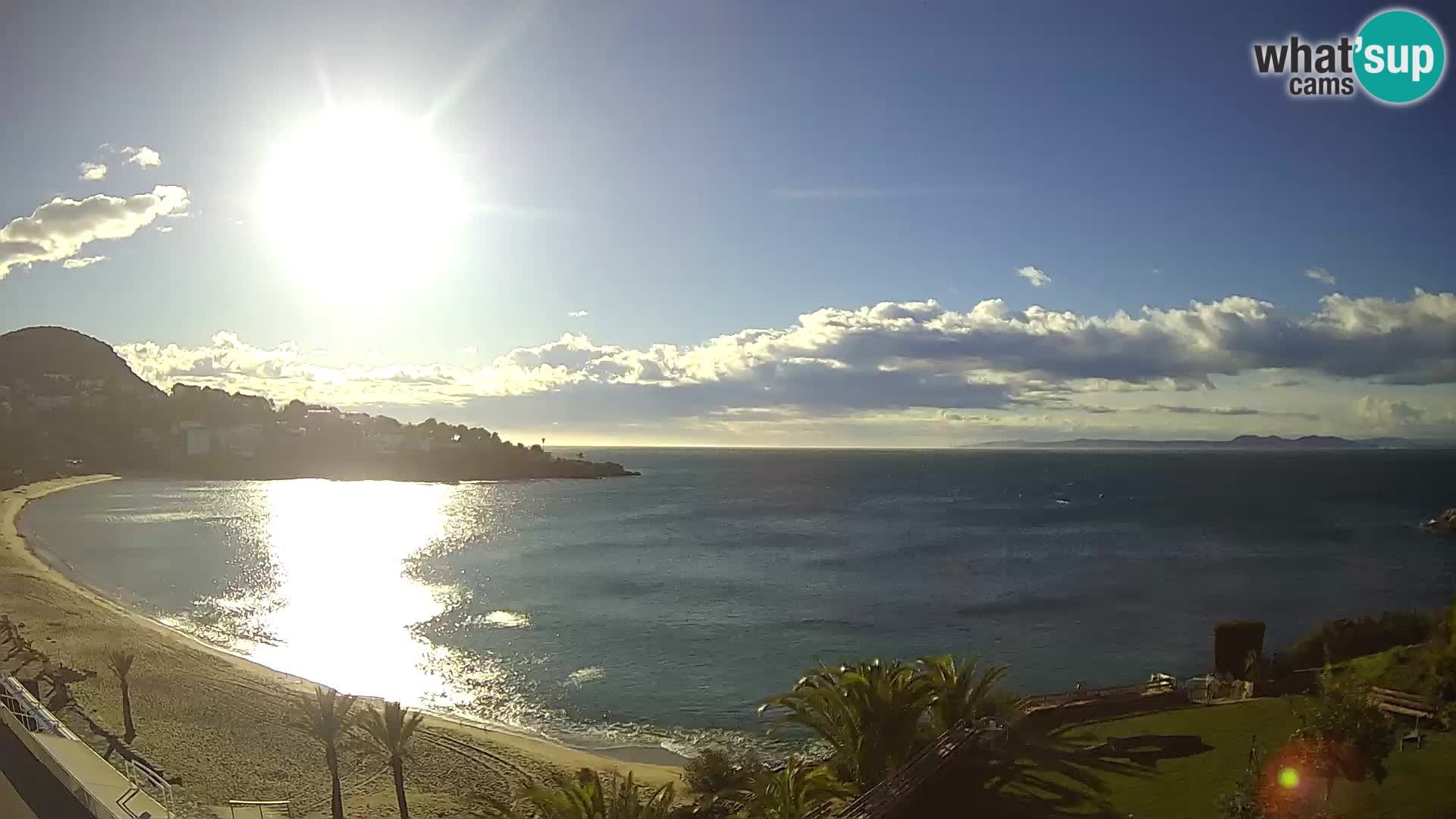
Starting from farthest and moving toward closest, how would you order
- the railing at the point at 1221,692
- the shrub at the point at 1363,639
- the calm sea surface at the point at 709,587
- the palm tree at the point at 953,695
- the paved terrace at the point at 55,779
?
the calm sea surface at the point at 709,587
the shrub at the point at 1363,639
the railing at the point at 1221,692
the palm tree at the point at 953,695
the paved terrace at the point at 55,779

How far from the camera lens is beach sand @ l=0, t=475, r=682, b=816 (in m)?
24.0

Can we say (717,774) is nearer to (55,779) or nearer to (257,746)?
(55,779)

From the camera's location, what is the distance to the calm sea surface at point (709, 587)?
4019 cm

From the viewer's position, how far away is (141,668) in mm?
37000

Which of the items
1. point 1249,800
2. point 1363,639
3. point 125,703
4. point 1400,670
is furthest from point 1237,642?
point 125,703

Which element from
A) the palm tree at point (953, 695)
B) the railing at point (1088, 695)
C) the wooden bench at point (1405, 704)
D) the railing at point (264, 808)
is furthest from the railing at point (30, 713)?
the wooden bench at point (1405, 704)

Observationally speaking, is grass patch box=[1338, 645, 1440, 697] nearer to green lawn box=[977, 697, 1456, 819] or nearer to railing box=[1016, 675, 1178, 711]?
green lawn box=[977, 697, 1456, 819]

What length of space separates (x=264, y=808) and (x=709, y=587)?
4309 cm

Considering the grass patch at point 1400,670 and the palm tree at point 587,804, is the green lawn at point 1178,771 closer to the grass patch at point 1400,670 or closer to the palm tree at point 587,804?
the grass patch at point 1400,670

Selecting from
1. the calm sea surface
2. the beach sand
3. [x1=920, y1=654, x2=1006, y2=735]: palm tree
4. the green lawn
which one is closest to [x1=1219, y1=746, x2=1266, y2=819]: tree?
the green lawn

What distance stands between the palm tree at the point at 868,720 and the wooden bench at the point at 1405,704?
25.4ft

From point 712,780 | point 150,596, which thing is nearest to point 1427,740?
point 712,780

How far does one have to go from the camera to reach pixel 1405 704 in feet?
51.8

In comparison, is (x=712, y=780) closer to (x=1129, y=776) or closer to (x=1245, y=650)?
(x=1129, y=776)
